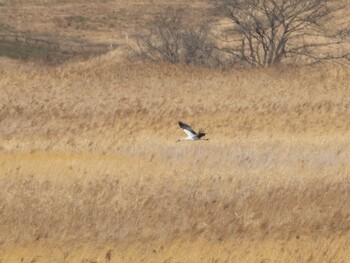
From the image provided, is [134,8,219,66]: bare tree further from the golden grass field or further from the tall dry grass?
the tall dry grass

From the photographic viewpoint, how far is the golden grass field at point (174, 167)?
37.2 feet

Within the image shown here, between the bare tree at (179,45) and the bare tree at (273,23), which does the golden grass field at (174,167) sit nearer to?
the bare tree at (273,23)

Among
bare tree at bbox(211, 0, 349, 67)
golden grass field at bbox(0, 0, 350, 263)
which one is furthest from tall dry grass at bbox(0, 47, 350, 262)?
bare tree at bbox(211, 0, 349, 67)

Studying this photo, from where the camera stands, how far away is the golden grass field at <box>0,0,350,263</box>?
447 inches

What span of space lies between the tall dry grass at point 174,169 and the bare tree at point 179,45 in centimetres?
669

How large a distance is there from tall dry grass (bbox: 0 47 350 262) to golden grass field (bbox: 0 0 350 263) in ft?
0.09

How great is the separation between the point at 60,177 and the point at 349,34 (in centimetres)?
2015

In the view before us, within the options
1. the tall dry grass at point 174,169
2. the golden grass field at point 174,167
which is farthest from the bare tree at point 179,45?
the tall dry grass at point 174,169

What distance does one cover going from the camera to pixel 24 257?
11062 millimetres

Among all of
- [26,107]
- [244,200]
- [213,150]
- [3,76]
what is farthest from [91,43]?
[244,200]

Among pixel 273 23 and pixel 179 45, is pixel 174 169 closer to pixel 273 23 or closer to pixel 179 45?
pixel 273 23

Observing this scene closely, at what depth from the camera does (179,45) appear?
3294 cm

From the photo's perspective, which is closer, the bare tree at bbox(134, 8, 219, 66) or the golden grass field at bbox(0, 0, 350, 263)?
the golden grass field at bbox(0, 0, 350, 263)

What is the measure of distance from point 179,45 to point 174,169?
61.5 ft
